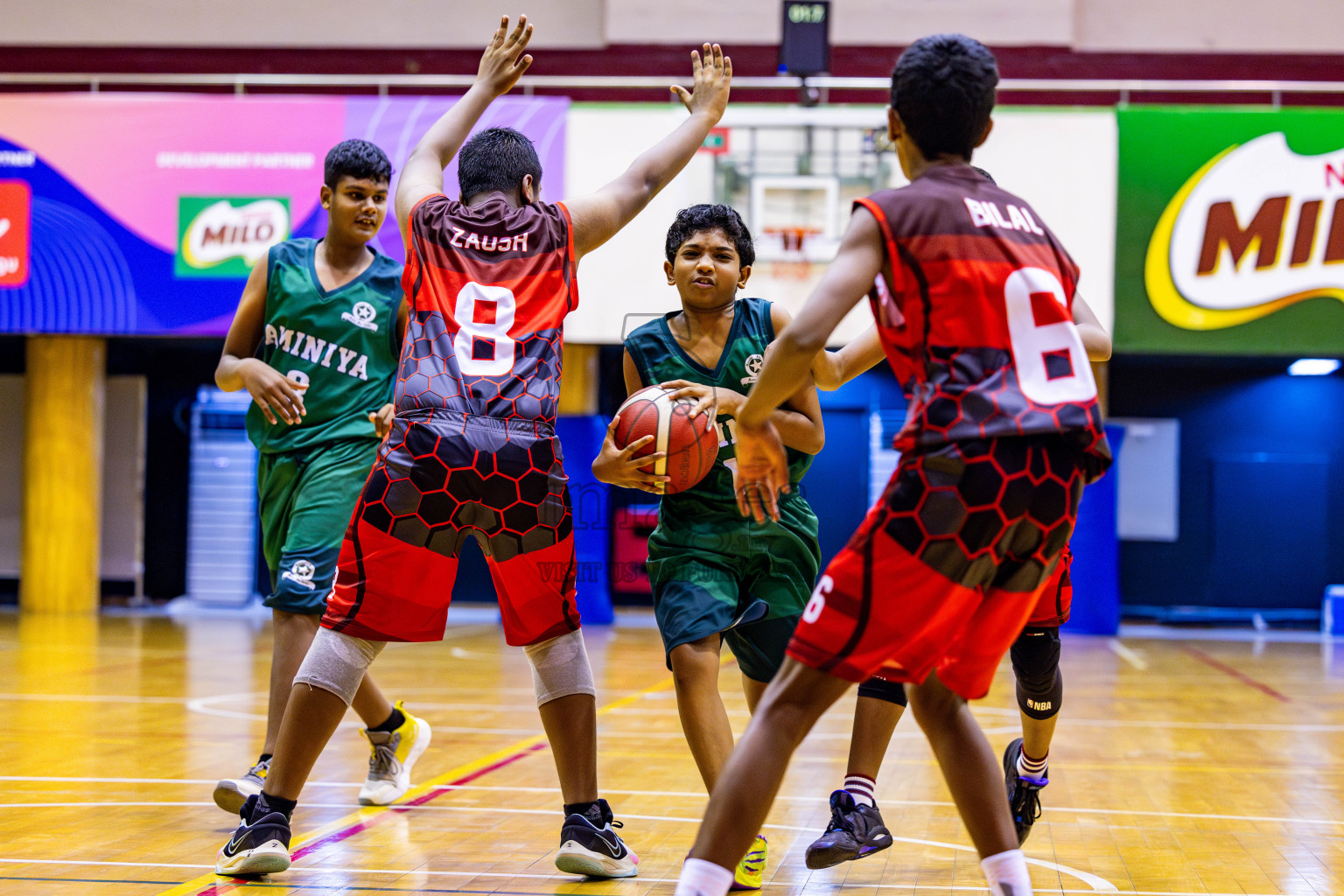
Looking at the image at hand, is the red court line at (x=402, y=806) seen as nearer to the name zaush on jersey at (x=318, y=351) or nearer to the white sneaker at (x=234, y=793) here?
the white sneaker at (x=234, y=793)

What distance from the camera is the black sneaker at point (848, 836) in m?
3.09

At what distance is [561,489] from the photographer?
9.73ft

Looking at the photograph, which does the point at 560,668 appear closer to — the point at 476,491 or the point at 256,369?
the point at 476,491

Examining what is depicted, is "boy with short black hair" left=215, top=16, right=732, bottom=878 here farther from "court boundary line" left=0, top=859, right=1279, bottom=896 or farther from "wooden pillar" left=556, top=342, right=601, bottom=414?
"wooden pillar" left=556, top=342, right=601, bottom=414

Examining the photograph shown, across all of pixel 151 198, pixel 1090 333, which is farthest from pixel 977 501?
pixel 151 198

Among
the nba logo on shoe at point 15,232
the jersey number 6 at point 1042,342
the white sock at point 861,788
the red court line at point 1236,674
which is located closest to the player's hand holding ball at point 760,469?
the jersey number 6 at point 1042,342

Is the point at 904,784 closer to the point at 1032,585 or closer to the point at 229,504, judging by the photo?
the point at 1032,585

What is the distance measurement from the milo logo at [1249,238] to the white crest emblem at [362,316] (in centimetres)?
890

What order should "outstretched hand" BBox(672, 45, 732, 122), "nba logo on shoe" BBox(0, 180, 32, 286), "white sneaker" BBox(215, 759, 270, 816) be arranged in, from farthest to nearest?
1. "nba logo on shoe" BBox(0, 180, 32, 286)
2. "white sneaker" BBox(215, 759, 270, 816)
3. "outstretched hand" BBox(672, 45, 732, 122)

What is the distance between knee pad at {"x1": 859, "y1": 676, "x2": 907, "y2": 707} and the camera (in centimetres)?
337

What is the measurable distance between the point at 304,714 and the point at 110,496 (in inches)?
486

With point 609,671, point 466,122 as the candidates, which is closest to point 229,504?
point 609,671

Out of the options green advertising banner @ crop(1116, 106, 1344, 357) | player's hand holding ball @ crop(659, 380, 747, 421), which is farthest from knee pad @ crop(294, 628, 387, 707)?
green advertising banner @ crop(1116, 106, 1344, 357)

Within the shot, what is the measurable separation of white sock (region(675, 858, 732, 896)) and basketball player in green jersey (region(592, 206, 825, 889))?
36.2 inches
